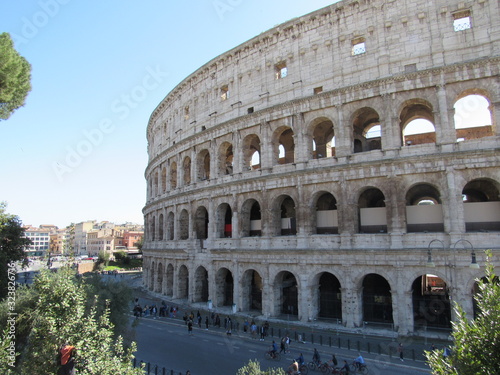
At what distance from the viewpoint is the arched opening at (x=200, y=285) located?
28281 millimetres

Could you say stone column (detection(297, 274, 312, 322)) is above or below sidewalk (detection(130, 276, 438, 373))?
above

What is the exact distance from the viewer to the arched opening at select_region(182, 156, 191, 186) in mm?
31797

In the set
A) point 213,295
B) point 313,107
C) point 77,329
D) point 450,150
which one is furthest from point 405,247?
point 77,329

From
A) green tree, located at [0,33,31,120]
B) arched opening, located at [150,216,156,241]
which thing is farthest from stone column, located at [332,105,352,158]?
arched opening, located at [150,216,156,241]

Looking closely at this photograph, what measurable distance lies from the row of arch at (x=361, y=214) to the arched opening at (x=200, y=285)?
2986 mm

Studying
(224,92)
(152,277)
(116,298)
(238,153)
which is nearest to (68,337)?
(116,298)

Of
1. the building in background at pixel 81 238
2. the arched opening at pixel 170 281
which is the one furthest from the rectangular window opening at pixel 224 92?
the building in background at pixel 81 238

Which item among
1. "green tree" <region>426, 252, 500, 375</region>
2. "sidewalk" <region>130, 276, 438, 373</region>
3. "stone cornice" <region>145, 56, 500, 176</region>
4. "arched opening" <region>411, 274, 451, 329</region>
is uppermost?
"stone cornice" <region>145, 56, 500, 176</region>

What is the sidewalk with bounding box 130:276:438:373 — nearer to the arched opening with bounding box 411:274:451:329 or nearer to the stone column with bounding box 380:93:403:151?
the arched opening with bounding box 411:274:451:329

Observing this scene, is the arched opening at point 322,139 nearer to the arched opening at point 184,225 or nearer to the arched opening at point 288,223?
the arched opening at point 288,223

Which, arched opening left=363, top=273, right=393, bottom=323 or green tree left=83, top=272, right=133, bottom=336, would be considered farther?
arched opening left=363, top=273, right=393, bottom=323

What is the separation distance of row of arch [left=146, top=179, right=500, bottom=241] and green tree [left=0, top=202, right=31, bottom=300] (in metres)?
12.3

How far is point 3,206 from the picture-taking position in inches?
742

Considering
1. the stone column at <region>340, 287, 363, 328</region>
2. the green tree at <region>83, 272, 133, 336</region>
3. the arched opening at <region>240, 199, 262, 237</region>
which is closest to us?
the green tree at <region>83, 272, 133, 336</region>
